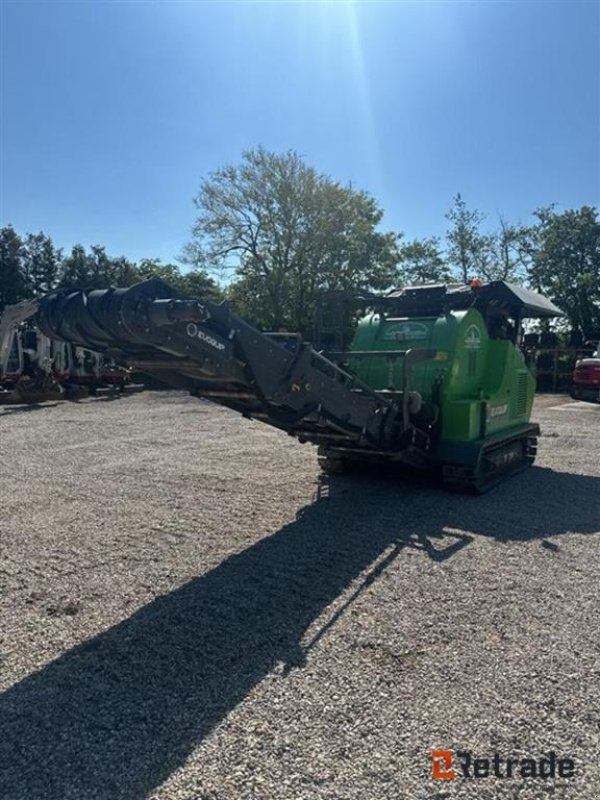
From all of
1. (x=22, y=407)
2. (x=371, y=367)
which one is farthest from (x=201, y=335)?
(x=22, y=407)

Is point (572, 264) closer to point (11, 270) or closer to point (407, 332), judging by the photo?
point (407, 332)

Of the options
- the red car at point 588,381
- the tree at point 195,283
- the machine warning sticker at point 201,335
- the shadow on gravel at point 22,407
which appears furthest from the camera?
the tree at point 195,283

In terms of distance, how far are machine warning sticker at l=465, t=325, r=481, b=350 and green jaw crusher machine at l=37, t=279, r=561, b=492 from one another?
0.08 feet

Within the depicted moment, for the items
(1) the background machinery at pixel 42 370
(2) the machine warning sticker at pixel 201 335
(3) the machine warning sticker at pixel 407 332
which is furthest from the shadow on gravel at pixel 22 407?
(2) the machine warning sticker at pixel 201 335

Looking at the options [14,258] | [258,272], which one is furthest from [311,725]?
[14,258]

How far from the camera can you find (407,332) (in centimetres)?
731

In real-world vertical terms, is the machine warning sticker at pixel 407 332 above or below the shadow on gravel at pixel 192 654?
above

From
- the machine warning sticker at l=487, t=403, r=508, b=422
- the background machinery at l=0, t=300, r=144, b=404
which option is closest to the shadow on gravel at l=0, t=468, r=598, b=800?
the machine warning sticker at l=487, t=403, r=508, b=422

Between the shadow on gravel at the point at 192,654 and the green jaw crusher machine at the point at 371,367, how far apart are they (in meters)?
0.92

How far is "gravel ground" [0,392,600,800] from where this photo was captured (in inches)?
97.3

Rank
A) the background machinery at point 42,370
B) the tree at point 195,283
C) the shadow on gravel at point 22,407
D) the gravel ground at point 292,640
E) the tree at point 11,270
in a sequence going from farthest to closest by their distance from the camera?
the tree at point 11,270, the tree at point 195,283, the background machinery at point 42,370, the shadow on gravel at point 22,407, the gravel ground at point 292,640

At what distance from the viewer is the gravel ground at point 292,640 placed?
2.47m

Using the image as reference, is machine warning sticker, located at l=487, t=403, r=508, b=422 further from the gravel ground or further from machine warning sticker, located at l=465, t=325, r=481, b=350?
the gravel ground

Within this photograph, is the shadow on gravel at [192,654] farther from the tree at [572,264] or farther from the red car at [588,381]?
the tree at [572,264]
